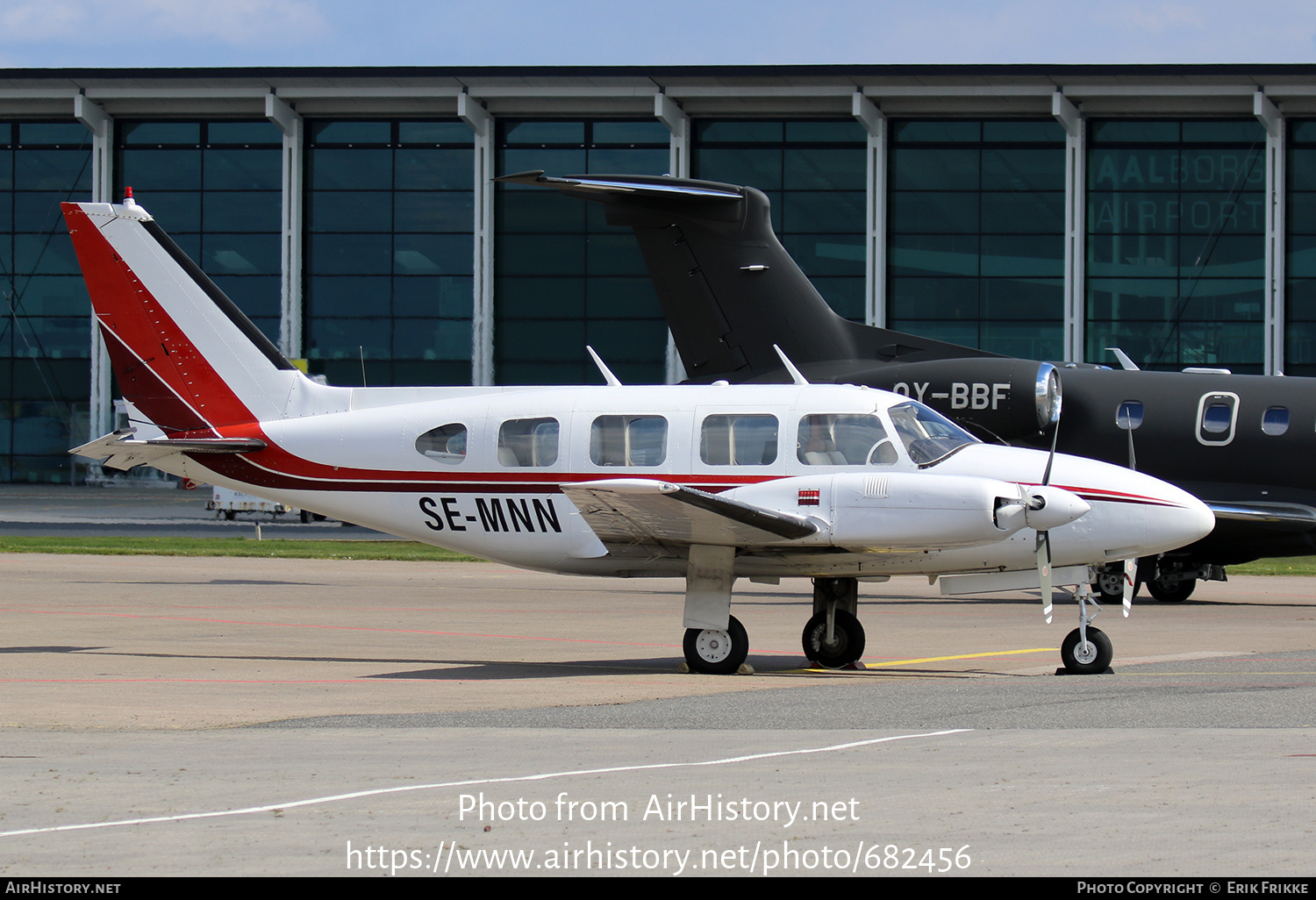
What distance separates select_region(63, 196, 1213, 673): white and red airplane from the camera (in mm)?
12539

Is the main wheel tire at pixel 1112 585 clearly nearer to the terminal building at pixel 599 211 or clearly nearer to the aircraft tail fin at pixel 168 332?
the aircraft tail fin at pixel 168 332

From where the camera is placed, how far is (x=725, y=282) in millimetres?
20797

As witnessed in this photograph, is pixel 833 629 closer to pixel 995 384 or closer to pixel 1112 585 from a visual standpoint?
pixel 995 384

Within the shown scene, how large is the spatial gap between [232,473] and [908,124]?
3519cm

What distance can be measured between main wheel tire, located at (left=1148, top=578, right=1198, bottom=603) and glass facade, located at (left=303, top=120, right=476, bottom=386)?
98.0ft

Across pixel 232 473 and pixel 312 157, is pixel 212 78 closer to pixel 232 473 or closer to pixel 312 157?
pixel 312 157

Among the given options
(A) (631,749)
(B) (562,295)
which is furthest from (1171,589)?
(B) (562,295)

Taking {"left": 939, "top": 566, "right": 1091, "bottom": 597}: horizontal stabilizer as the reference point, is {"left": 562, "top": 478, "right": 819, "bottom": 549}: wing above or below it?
above

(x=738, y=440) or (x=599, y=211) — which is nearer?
(x=738, y=440)

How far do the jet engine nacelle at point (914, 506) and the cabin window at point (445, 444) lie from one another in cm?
289

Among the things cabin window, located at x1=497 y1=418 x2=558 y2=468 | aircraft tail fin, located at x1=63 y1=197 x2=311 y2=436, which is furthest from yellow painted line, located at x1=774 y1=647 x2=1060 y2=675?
aircraft tail fin, located at x1=63 y1=197 x2=311 y2=436

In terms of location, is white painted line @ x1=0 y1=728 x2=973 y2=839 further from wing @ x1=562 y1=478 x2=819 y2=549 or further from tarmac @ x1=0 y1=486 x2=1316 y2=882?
wing @ x1=562 y1=478 x2=819 y2=549

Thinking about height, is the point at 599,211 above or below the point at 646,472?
above

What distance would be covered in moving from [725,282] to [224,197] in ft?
108
